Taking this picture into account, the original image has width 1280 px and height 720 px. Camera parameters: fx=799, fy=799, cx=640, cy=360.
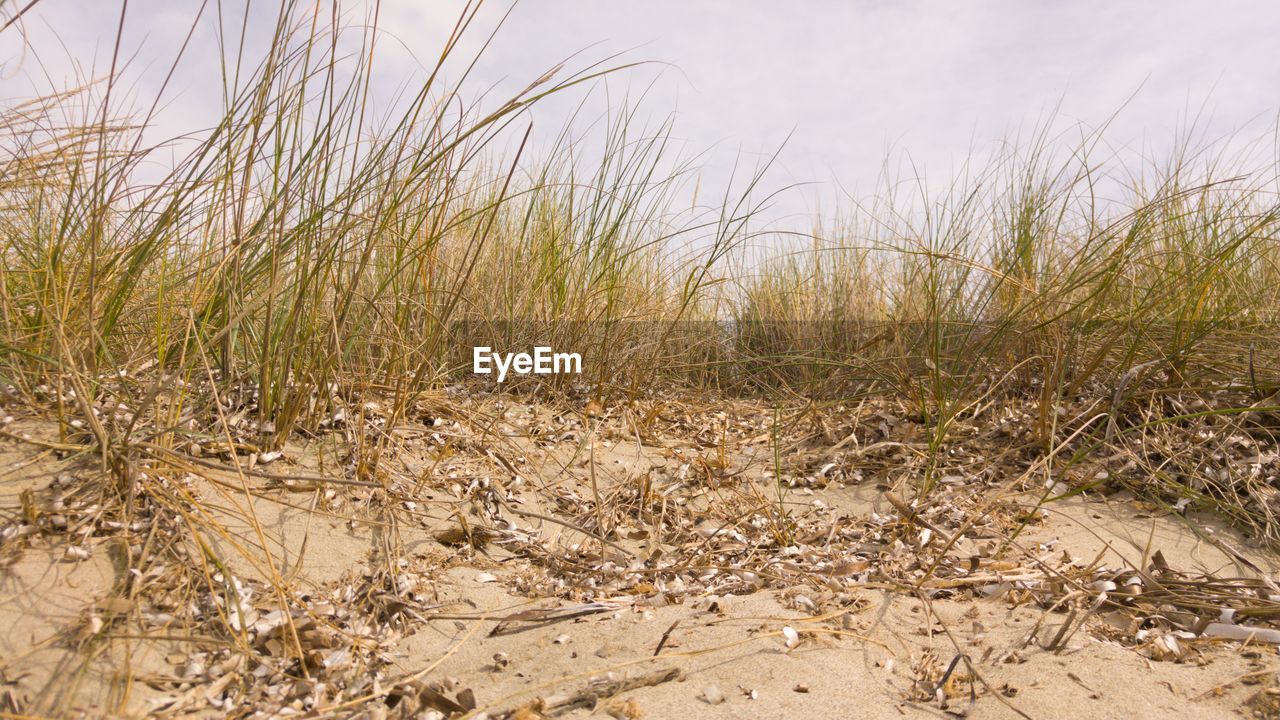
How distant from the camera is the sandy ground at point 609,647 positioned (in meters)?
1.44

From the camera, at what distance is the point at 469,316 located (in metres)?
3.63

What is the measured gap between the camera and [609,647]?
1.65m

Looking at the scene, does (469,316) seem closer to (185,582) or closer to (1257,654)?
(185,582)
